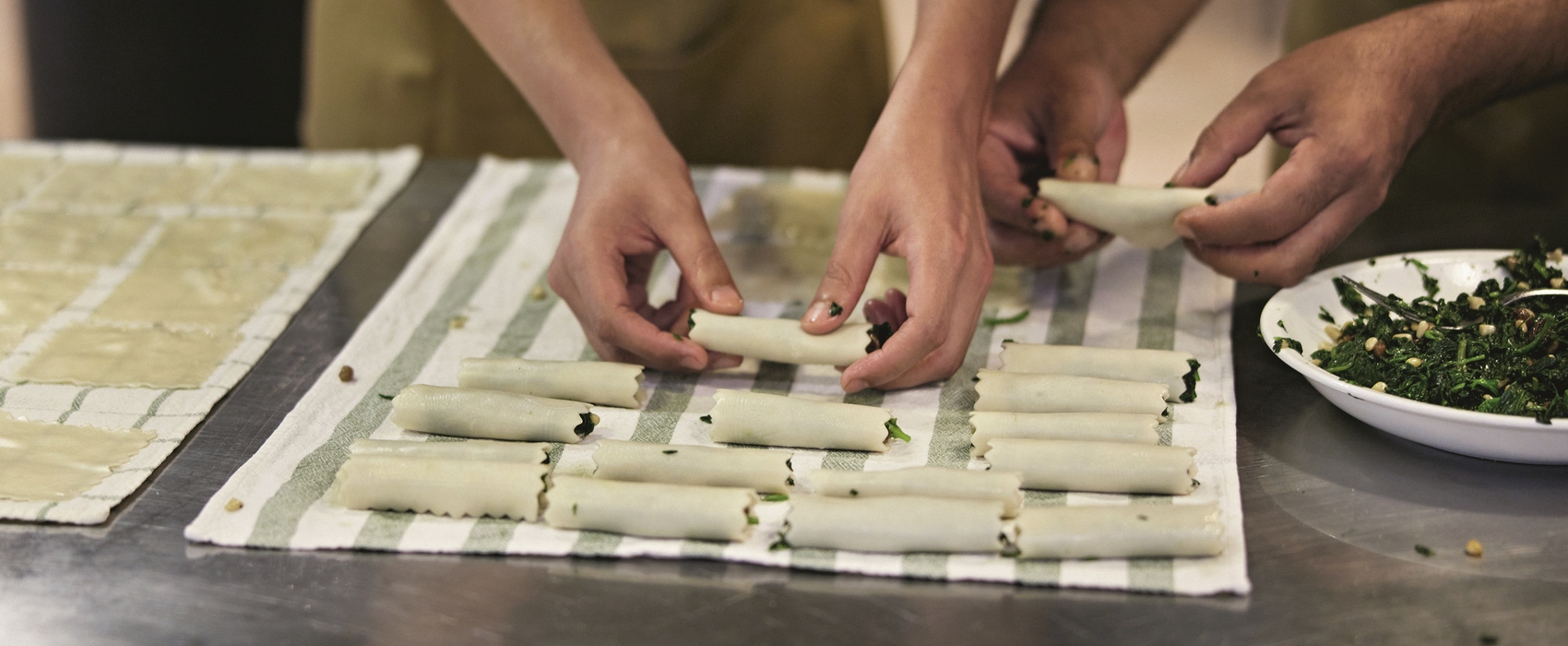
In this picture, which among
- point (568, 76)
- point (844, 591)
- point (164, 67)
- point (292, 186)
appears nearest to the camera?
point (844, 591)

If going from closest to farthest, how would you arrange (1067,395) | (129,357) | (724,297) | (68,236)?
(1067,395) < (724,297) < (129,357) < (68,236)

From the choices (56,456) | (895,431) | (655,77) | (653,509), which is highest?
(655,77)

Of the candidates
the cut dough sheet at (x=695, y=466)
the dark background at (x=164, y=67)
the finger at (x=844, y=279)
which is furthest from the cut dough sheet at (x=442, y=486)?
the dark background at (x=164, y=67)

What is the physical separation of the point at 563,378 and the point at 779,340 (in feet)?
1.26

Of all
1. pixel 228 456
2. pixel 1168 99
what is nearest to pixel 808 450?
pixel 228 456

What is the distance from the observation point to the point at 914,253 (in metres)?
2.07

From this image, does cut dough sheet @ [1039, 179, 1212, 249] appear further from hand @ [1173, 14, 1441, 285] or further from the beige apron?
the beige apron

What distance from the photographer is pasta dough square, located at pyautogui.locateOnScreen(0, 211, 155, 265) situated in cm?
270

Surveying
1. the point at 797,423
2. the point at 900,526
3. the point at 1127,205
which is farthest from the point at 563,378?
the point at 1127,205

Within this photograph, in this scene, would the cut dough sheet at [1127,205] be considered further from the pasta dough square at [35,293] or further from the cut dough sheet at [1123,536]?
the pasta dough square at [35,293]

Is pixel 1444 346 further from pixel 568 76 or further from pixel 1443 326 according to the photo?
pixel 568 76

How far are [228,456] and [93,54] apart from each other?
4.17 metres

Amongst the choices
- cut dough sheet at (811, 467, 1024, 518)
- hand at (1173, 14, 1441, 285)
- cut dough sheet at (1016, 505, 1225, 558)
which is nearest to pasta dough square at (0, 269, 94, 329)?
cut dough sheet at (811, 467, 1024, 518)

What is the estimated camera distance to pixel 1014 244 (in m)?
2.51
